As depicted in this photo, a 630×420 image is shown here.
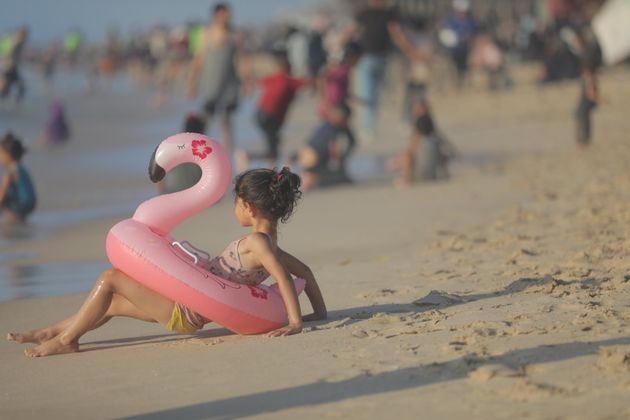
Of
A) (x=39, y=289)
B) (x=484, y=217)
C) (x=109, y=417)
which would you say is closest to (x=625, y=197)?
(x=484, y=217)

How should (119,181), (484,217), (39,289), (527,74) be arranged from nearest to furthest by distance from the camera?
(39,289), (484,217), (119,181), (527,74)

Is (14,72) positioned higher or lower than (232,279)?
higher

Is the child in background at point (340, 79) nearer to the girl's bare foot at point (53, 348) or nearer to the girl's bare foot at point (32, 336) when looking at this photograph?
the girl's bare foot at point (32, 336)

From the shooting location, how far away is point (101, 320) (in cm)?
566

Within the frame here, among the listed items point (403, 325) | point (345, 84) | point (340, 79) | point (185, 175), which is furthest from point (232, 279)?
point (345, 84)

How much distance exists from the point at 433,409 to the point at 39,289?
3921 mm

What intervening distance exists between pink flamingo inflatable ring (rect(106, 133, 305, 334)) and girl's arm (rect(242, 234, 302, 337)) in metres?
0.12

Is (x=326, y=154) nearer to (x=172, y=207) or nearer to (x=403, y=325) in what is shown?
(x=172, y=207)

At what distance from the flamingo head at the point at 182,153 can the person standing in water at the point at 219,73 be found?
24.6 ft

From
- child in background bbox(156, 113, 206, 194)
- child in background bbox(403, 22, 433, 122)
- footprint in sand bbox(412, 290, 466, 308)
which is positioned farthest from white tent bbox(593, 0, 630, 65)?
footprint in sand bbox(412, 290, 466, 308)

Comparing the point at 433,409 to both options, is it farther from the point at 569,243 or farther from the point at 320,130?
the point at 320,130

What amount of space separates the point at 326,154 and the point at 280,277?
7.22 metres

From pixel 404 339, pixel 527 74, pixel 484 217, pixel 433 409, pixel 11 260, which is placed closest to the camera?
pixel 433 409

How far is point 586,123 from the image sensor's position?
49.6ft
